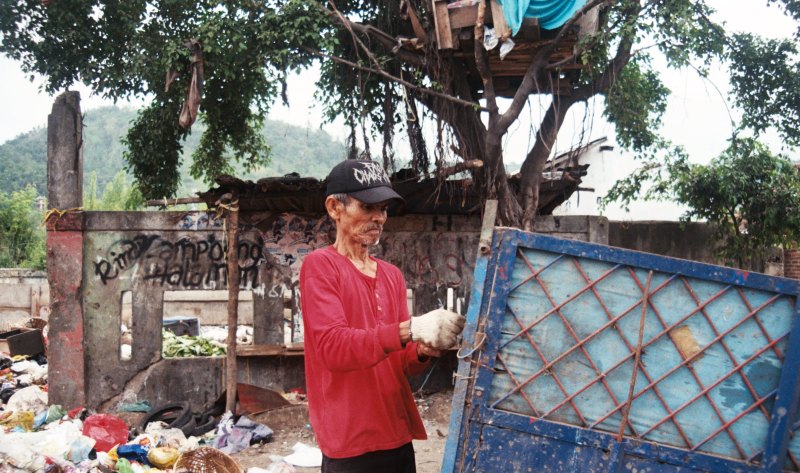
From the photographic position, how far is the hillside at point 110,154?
144 feet

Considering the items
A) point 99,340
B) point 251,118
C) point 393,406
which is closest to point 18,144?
point 251,118

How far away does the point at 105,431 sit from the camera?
687 cm

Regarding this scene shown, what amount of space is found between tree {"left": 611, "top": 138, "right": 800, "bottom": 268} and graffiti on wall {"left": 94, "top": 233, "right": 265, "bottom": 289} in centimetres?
677

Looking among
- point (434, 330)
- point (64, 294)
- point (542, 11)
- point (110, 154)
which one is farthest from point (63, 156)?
point (110, 154)

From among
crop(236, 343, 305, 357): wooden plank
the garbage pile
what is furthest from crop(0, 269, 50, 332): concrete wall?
crop(236, 343, 305, 357): wooden plank

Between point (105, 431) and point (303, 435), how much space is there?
2.09 metres

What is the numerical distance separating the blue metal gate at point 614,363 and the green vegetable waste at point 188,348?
7.04 meters

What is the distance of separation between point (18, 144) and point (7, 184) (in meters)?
14.7

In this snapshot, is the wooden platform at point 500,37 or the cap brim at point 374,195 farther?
the wooden platform at point 500,37

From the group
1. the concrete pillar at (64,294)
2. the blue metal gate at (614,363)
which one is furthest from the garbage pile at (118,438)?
the blue metal gate at (614,363)

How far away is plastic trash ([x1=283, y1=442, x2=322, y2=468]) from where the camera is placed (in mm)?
6359

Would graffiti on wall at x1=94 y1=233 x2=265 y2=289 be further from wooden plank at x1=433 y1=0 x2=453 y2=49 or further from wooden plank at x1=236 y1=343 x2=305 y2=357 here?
wooden plank at x1=433 y1=0 x2=453 y2=49

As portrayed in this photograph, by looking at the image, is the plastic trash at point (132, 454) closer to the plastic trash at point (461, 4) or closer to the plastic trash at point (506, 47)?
the plastic trash at point (506, 47)

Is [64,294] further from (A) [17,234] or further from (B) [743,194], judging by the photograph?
(A) [17,234]
